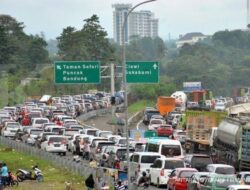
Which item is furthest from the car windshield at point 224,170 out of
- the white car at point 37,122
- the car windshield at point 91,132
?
the white car at point 37,122

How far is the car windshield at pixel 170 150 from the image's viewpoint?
160 ft

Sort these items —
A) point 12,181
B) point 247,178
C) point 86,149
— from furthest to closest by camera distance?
point 86,149
point 12,181
point 247,178

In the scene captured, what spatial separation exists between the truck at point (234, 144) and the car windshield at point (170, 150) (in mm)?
2998

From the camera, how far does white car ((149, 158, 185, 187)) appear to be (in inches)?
1676

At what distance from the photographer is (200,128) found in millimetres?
65688

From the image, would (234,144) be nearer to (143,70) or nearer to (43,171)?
(43,171)

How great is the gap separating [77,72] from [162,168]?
24.7m

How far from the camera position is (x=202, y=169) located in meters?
46.2

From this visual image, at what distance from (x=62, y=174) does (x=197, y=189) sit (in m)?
14.9

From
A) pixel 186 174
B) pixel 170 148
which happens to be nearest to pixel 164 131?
pixel 170 148

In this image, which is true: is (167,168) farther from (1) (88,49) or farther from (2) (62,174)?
(1) (88,49)

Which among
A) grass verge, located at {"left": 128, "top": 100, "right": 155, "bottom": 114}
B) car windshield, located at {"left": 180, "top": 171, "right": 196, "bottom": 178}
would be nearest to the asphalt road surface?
grass verge, located at {"left": 128, "top": 100, "right": 155, "bottom": 114}

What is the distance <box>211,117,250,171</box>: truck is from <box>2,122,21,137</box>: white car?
2215cm

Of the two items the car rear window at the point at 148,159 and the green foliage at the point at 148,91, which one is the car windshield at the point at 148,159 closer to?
the car rear window at the point at 148,159
